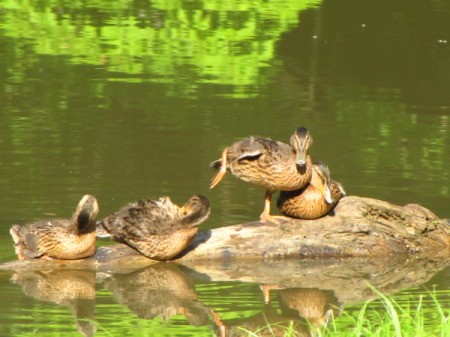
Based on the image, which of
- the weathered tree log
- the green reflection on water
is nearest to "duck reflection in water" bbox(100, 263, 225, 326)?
the weathered tree log

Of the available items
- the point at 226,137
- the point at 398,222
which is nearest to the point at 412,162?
the point at 226,137

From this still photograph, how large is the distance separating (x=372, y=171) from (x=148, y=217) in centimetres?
373

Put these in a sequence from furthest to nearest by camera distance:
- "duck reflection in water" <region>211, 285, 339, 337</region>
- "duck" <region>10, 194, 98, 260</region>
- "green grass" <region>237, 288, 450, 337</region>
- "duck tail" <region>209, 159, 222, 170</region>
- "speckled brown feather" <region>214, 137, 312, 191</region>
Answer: "duck tail" <region>209, 159, 222, 170</region> < "speckled brown feather" <region>214, 137, 312, 191</region> < "duck" <region>10, 194, 98, 260</region> < "duck reflection in water" <region>211, 285, 339, 337</region> < "green grass" <region>237, 288, 450, 337</region>

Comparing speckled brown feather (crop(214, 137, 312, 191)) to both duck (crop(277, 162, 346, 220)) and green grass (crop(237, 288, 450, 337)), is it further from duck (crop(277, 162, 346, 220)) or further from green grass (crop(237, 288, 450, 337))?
green grass (crop(237, 288, 450, 337))

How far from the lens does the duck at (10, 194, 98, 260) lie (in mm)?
9180

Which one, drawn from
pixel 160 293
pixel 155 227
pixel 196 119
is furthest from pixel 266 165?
pixel 196 119

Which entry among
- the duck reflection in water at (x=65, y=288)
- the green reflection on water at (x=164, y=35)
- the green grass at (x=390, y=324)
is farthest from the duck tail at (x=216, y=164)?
the green reflection on water at (x=164, y=35)

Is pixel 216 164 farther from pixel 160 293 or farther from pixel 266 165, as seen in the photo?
pixel 160 293

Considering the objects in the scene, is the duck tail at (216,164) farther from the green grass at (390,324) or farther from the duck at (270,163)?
the green grass at (390,324)

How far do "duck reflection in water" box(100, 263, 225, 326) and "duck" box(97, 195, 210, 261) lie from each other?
15cm

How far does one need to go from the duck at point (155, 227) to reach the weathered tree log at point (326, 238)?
0.56 ft

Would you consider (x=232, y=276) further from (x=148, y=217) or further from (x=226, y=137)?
(x=226, y=137)

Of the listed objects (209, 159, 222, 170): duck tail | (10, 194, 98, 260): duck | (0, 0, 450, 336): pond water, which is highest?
(209, 159, 222, 170): duck tail

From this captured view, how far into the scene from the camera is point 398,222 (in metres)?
10.0
